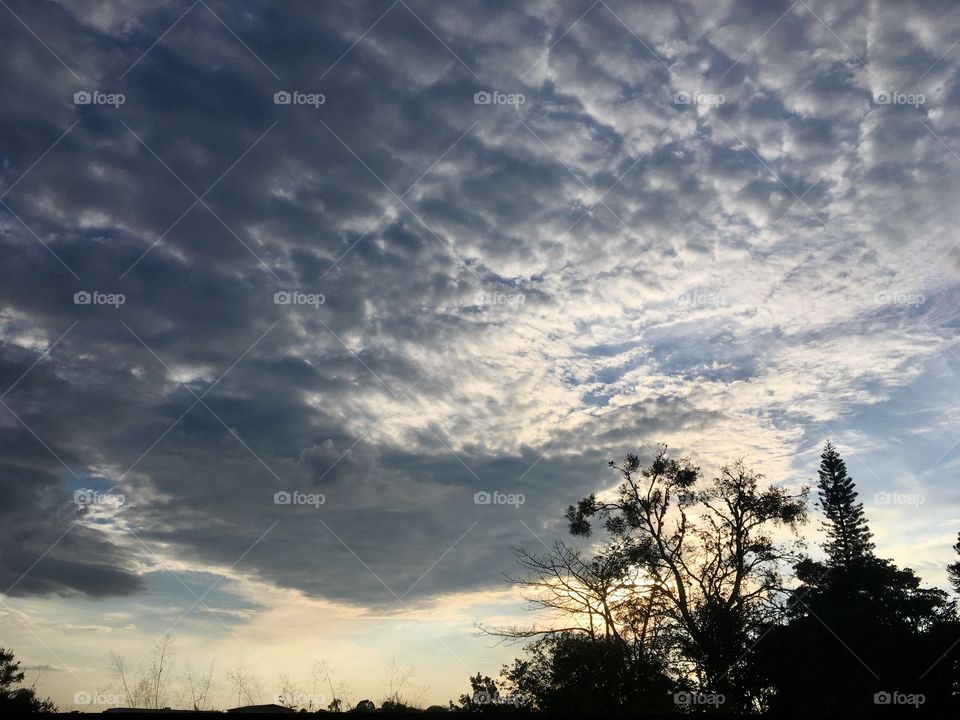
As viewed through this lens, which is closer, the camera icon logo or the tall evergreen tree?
the camera icon logo

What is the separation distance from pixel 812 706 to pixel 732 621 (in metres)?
4.48

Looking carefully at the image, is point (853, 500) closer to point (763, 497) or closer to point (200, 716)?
point (763, 497)

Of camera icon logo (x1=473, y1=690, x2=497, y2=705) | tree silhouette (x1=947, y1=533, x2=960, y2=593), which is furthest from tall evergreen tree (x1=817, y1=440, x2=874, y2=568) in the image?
camera icon logo (x1=473, y1=690, x2=497, y2=705)

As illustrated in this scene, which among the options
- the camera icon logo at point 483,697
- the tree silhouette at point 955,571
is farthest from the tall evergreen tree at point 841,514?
the camera icon logo at point 483,697

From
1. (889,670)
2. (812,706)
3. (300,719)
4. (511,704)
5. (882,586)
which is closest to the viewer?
(300,719)

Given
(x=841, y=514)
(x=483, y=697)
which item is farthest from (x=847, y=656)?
(x=841, y=514)

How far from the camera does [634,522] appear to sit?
28391 millimetres

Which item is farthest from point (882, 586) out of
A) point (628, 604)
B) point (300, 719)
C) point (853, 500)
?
point (300, 719)

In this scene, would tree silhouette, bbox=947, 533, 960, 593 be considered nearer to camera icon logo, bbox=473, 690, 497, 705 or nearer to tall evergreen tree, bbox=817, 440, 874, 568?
tall evergreen tree, bbox=817, 440, 874, 568

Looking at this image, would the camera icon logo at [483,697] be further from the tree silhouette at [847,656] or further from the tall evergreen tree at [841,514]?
the tall evergreen tree at [841,514]

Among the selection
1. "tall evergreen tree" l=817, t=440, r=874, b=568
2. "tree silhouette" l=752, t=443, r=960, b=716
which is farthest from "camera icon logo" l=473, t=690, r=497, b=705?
"tall evergreen tree" l=817, t=440, r=874, b=568

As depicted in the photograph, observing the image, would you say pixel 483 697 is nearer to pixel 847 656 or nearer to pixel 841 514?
pixel 847 656

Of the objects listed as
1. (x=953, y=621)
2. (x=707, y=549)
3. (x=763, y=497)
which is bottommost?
(x=953, y=621)

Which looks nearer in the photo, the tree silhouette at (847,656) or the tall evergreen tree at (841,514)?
the tree silhouette at (847,656)
